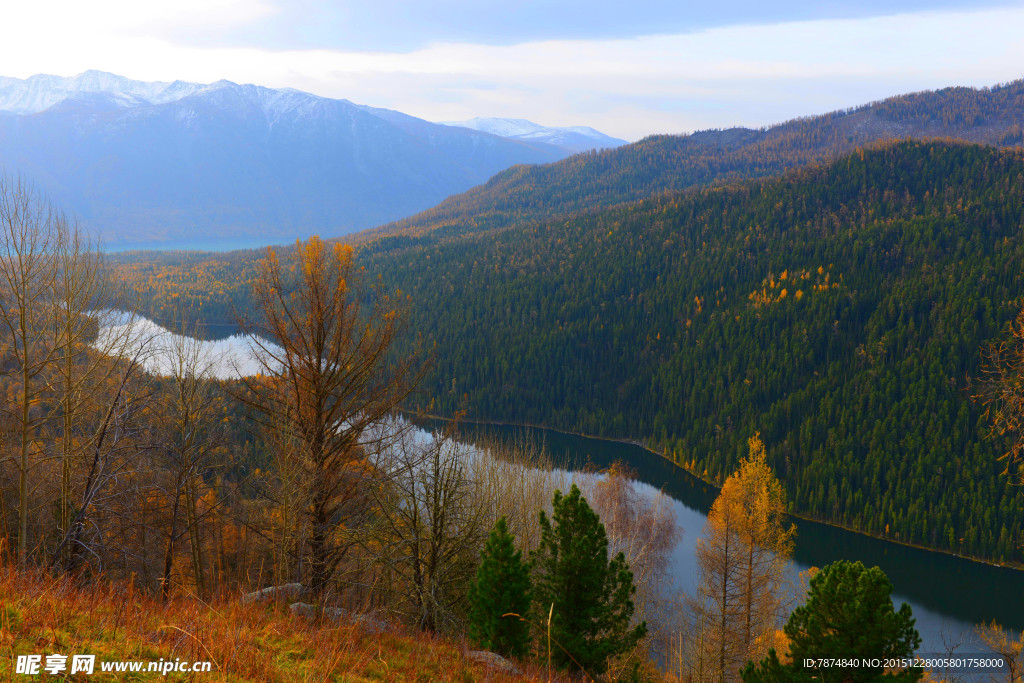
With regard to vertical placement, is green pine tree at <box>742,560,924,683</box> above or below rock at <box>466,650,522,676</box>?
below

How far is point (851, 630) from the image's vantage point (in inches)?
634

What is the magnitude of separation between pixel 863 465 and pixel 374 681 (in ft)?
315

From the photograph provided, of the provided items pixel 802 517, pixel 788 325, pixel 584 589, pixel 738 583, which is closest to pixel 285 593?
pixel 584 589

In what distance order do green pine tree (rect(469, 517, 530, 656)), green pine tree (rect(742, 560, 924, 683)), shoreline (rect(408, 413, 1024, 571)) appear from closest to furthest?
green pine tree (rect(469, 517, 530, 656)) → green pine tree (rect(742, 560, 924, 683)) → shoreline (rect(408, 413, 1024, 571))

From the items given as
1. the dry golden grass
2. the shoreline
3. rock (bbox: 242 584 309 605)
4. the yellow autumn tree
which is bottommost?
the shoreline

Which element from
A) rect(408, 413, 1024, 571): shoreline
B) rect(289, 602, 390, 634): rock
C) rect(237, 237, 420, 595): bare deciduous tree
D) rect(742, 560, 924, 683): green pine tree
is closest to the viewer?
rect(289, 602, 390, 634): rock

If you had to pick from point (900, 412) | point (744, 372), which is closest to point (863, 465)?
point (900, 412)

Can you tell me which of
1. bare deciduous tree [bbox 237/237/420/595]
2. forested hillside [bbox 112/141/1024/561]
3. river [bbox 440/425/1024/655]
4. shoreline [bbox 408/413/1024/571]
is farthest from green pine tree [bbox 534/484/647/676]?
forested hillside [bbox 112/141/1024/561]

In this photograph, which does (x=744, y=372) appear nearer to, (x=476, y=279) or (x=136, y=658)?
(x=476, y=279)

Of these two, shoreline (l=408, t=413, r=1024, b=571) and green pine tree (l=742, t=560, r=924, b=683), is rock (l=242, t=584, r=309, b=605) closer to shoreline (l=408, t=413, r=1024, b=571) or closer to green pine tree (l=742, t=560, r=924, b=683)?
green pine tree (l=742, t=560, r=924, b=683)

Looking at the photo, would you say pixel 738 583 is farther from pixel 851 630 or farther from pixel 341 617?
pixel 341 617

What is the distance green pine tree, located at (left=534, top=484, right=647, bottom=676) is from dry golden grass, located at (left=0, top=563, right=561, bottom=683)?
7552mm

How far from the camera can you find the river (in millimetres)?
53469

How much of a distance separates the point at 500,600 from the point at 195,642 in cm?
977
